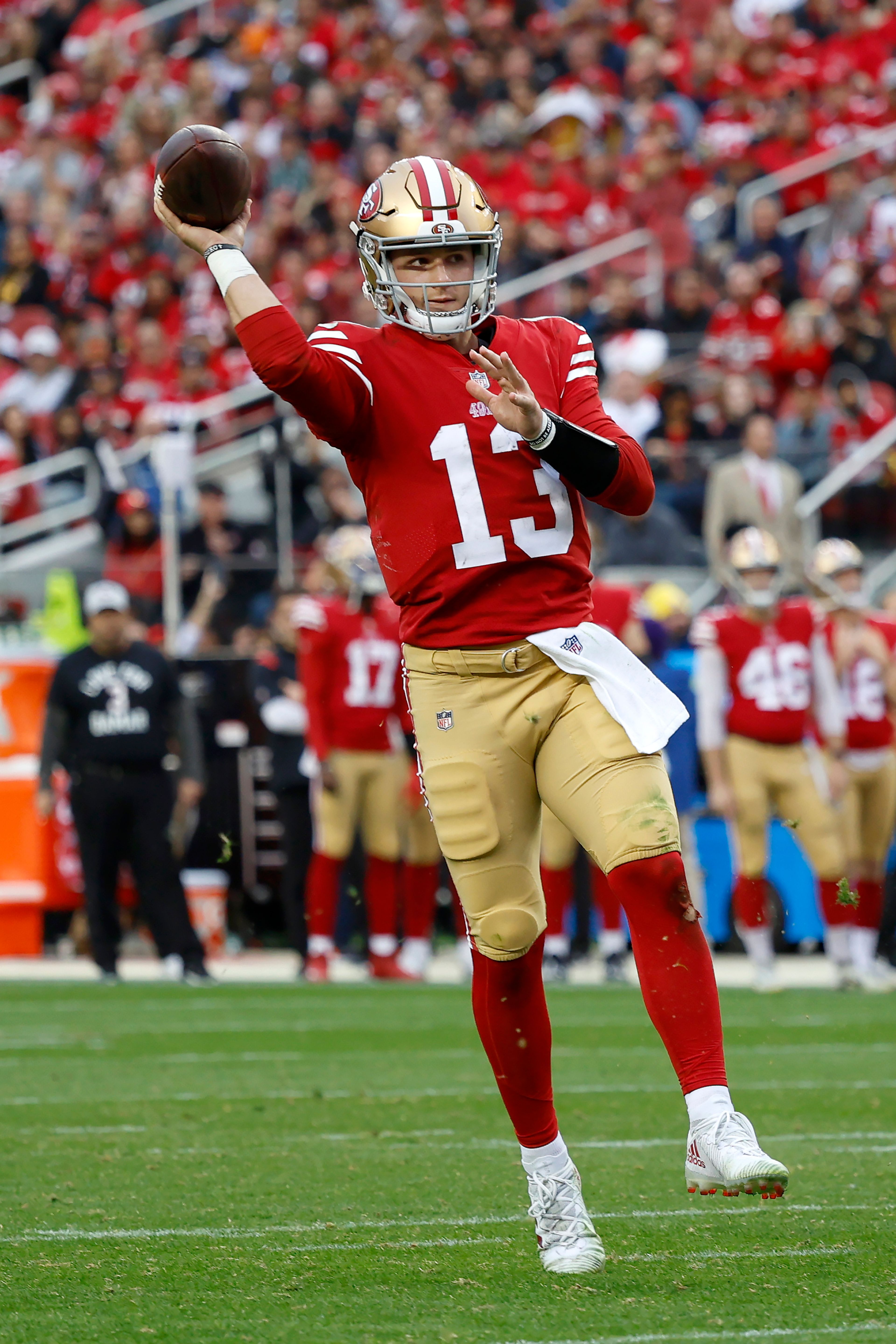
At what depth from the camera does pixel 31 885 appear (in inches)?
455

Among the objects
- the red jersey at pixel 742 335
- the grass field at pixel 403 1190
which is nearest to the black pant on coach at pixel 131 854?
the grass field at pixel 403 1190

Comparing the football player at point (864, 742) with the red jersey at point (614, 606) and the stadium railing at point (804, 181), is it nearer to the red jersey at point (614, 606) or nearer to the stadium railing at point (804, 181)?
the red jersey at point (614, 606)

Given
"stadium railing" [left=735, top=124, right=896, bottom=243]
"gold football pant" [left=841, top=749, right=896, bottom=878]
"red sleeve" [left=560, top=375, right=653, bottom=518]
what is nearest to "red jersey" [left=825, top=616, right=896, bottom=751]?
"gold football pant" [left=841, top=749, right=896, bottom=878]

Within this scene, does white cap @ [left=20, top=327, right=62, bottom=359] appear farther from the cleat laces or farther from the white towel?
the cleat laces

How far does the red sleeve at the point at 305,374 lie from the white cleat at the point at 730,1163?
133 centimetres

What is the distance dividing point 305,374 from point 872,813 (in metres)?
6.95

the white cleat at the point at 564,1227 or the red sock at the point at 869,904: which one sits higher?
the red sock at the point at 869,904

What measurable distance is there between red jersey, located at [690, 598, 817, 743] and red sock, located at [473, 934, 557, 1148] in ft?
19.3

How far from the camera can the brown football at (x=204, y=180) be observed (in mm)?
3607

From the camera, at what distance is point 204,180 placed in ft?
11.8

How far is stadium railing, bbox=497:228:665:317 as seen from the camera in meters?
13.9

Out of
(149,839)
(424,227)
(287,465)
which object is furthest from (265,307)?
(287,465)

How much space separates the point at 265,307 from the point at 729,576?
302 inches

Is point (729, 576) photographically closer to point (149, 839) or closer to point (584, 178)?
point (149, 839)
